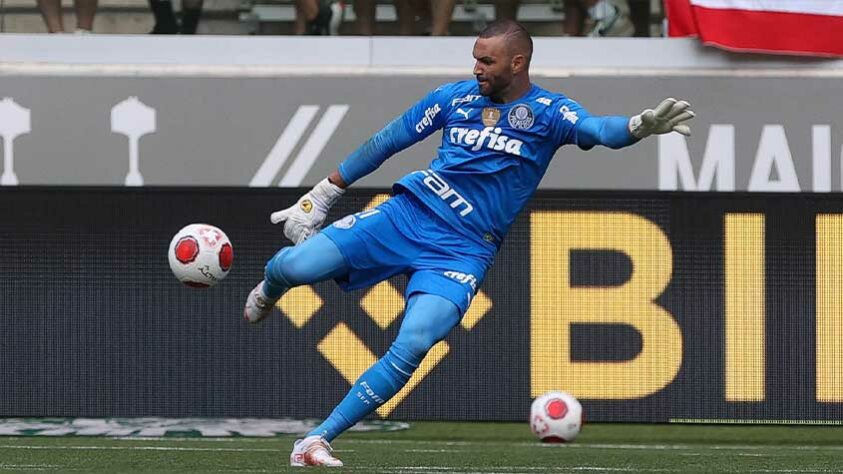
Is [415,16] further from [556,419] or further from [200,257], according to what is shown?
[200,257]

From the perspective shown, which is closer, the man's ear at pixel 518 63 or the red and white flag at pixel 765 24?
the man's ear at pixel 518 63

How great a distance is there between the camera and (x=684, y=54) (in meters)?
12.0

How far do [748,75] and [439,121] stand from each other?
Result: 493 centimetres

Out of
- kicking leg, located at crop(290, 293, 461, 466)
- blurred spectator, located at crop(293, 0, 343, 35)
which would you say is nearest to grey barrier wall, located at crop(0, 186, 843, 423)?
blurred spectator, located at crop(293, 0, 343, 35)

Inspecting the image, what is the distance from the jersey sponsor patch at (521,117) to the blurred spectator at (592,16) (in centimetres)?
525

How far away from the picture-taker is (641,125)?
6578 mm

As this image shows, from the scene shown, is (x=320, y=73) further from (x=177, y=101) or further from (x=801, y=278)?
(x=801, y=278)

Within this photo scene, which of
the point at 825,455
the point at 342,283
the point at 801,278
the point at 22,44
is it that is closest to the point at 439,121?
the point at 342,283

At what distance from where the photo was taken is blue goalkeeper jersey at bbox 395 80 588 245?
23.5 ft

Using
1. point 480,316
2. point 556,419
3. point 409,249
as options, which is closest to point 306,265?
point 409,249

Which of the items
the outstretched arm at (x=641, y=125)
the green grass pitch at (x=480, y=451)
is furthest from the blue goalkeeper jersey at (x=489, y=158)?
the green grass pitch at (x=480, y=451)

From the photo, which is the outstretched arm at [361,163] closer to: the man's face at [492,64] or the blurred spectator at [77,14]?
the man's face at [492,64]

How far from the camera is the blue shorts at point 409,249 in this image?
23.3 feet

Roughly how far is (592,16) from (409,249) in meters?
5.65
